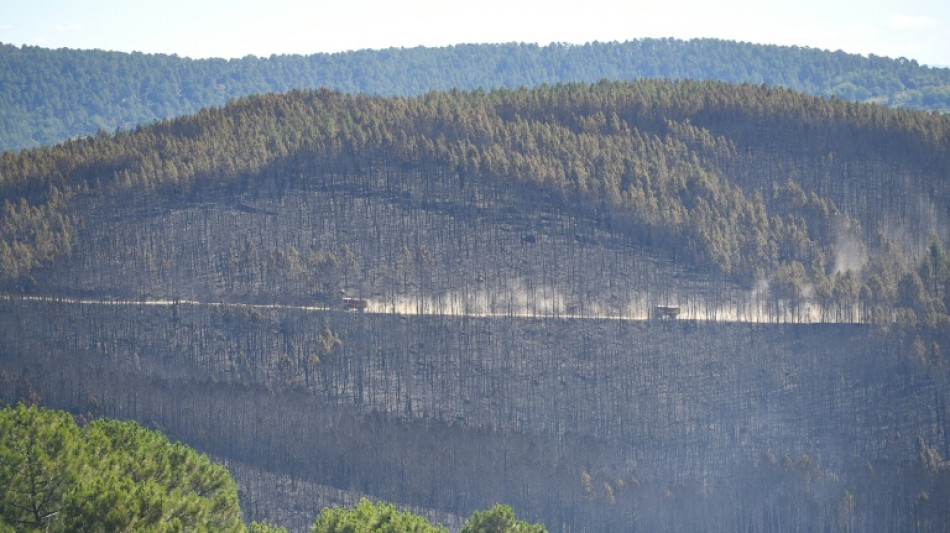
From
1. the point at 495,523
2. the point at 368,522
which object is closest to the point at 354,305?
the point at 495,523

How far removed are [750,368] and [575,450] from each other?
15.2m

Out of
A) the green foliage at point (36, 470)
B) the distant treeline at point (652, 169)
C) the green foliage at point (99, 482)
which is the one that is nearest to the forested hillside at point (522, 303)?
the distant treeline at point (652, 169)

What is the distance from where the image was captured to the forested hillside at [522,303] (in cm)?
9112

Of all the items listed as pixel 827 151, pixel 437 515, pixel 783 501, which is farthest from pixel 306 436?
pixel 827 151

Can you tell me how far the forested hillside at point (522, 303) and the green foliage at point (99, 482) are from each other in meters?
28.9

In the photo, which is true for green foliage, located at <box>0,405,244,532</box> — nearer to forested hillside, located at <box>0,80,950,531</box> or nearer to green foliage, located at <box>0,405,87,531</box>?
green foliage, located at <box>0,405,87,531</box>

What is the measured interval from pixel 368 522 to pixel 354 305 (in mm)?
46628

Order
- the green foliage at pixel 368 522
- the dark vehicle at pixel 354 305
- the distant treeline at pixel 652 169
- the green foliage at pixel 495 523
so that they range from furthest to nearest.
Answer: the distant treeline at pixel 652 169, the dark vehicle at pixel 354 305, the green foliage at pixel 495 523, the green foliage at pixel 368 522

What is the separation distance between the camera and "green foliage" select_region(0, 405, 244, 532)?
4578 centimetres

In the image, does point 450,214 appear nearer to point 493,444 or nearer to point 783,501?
point 493,444

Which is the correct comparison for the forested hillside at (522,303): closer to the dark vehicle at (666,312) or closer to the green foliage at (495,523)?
the dark vehicle at (666,312)

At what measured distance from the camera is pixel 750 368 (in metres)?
98.0

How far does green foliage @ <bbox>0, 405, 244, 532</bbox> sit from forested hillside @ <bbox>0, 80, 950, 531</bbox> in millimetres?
28854

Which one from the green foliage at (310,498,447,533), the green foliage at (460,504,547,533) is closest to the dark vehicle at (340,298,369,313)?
the green foliage at (460,504,547,533)
